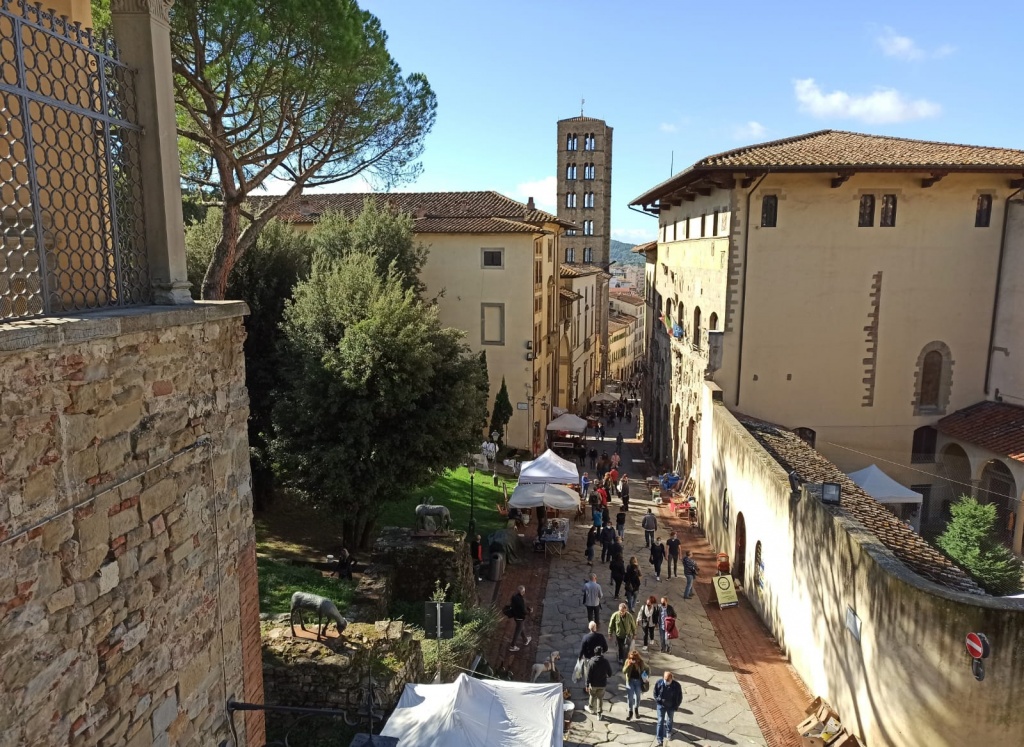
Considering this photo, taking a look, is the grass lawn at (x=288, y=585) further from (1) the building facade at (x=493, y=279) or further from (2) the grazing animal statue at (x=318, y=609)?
(1) the building facade at (x=493, y=279)

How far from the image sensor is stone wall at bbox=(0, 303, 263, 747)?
3209 millimetres

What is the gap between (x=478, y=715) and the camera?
787 centimetres

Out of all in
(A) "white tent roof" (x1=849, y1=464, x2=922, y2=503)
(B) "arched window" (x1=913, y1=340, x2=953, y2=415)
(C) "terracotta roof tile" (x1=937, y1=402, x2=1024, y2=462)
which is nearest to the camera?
(A) "white tent roof" (x1=849, y1=464, x2=922, y2=503)

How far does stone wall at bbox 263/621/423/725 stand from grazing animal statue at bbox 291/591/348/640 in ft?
0.61

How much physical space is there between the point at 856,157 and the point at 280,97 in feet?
49.5

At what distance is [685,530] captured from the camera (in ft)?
65.5

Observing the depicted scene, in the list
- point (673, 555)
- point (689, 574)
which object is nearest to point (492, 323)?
point (673, 555)

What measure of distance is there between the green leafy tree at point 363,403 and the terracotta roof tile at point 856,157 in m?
9.68

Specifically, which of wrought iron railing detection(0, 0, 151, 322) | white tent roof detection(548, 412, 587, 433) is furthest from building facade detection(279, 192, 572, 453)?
wrought iron railing detection(0, 0, 151, 322)

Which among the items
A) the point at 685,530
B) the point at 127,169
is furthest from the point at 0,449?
the point at 685,530

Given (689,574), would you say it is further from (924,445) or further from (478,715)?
(924,445)

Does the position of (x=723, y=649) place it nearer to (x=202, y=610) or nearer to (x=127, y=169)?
(x=202, y=610)

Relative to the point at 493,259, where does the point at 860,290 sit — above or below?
below

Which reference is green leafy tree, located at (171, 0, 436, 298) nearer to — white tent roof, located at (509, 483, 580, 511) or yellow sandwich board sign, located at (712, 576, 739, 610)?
white tent roof, located at (509, 483, 580, 511)
